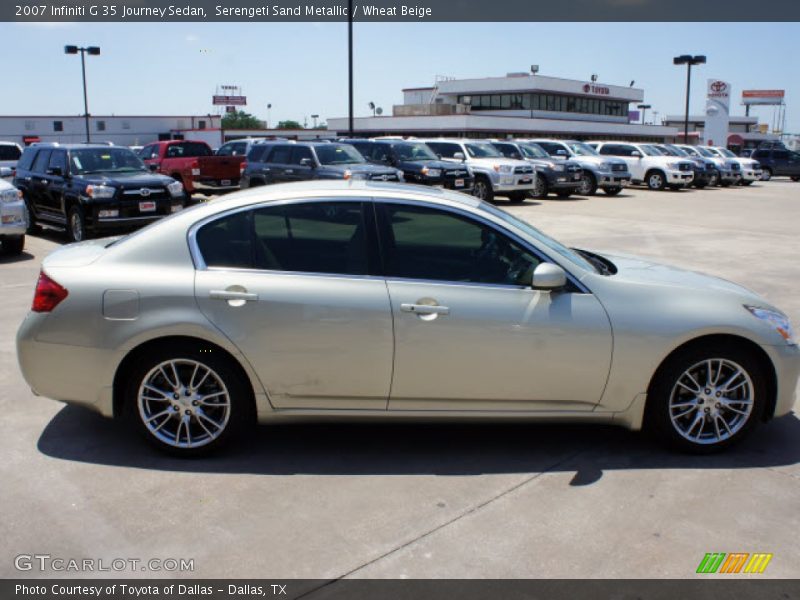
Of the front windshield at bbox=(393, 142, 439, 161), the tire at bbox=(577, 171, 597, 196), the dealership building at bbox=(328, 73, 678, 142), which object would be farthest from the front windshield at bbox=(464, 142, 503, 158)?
the dealership building at bbox=(328, 73, 678, 142)

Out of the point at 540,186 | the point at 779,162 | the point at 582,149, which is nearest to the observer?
the point at 540,186

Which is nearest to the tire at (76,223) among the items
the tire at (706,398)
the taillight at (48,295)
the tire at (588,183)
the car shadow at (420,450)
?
the car shadow at (420,450)

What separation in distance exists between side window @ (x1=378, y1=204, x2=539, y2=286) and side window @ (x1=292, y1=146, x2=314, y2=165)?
1284 centimetres

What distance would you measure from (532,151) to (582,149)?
3595 mm

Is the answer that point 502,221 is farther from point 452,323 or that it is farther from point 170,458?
point 170,458

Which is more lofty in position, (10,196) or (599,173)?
(599,173)

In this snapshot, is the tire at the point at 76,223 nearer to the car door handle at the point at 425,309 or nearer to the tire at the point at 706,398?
the car door handle at the point at 425,309

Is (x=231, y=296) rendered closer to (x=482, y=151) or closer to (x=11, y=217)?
(x=11, y=217)

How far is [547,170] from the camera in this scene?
24.2 metres

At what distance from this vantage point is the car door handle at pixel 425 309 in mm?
4215

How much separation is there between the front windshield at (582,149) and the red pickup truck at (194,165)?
1322 centimetres

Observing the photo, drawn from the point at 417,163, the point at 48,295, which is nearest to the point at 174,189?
the point at 417,163

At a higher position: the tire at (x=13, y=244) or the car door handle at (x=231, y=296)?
the car door handle at (x=231, y=296)

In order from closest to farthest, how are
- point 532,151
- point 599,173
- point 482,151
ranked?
1. point 482,151
2. point 532,151
3. point 599,173
